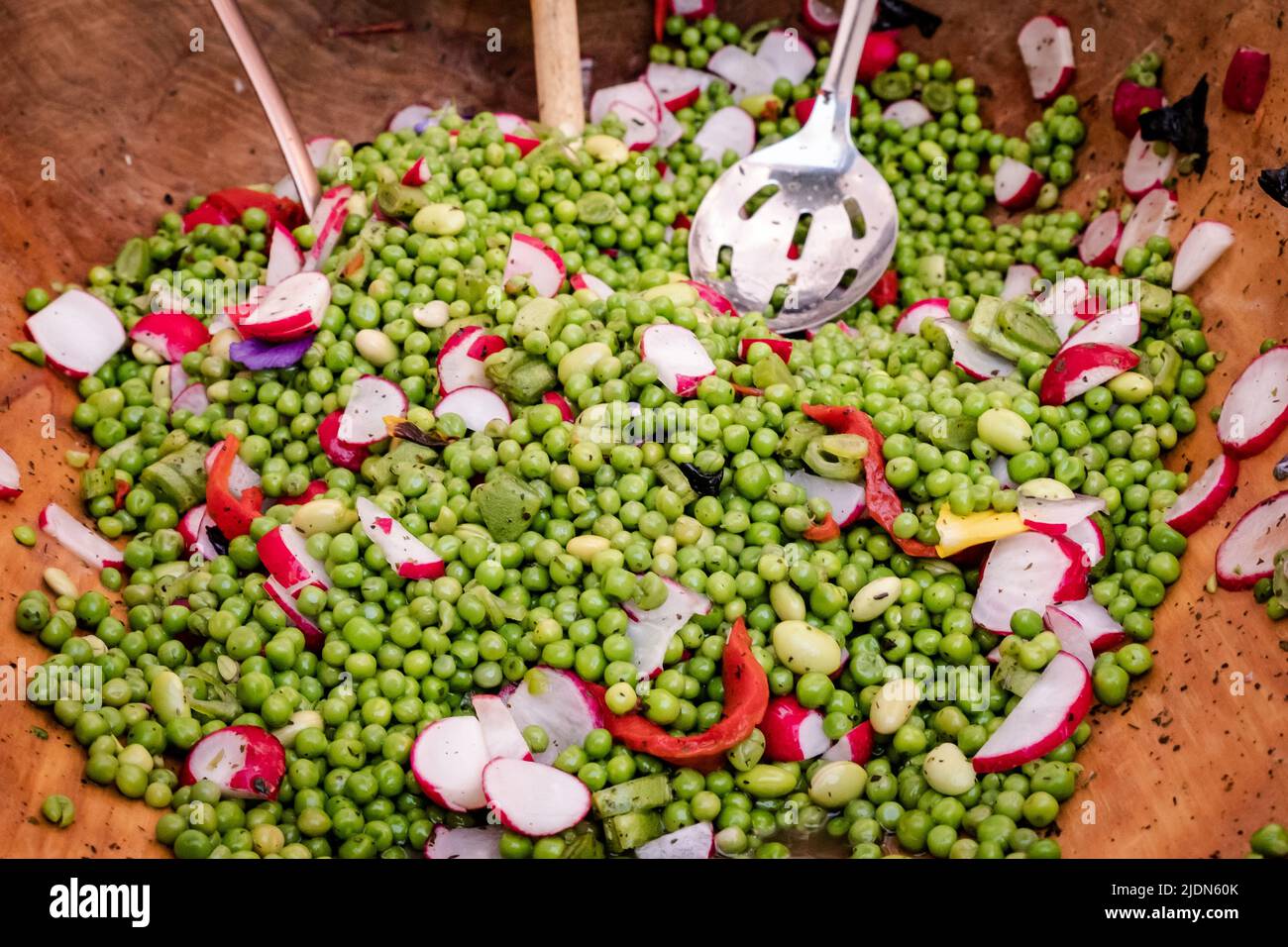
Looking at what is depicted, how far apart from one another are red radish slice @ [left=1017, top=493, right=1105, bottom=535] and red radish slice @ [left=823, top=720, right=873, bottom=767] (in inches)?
25.5

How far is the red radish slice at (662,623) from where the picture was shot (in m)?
2.79

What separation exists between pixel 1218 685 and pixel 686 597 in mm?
1225

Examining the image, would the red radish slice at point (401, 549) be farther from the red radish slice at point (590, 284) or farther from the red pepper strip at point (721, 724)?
the red radish slice at point (590, 284)

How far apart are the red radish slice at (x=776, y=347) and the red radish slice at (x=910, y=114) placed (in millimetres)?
1372

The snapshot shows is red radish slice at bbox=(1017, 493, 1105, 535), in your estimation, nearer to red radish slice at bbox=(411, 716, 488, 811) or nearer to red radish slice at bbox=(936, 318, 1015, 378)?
red radish slice at bbox=(936, 318, 1015, 378)

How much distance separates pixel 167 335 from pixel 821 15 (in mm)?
2651

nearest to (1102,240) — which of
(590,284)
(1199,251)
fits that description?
(1199,251)

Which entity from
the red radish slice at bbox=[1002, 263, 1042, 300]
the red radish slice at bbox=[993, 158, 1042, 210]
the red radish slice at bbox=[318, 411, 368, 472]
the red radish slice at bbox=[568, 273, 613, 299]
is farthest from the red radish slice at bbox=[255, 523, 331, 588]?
the red radish slice at bbox=[993, 158, 1042, 210]

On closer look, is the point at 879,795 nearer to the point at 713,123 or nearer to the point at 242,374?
the point at 242,374

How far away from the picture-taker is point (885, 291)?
155 inches

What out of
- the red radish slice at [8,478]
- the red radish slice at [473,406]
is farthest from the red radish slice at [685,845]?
the red radish slice at [8,478]

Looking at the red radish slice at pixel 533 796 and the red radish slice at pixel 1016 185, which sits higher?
the red radish slice at pixel 1016 185

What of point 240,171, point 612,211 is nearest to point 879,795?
point 612,211

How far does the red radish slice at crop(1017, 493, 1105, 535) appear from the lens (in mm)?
2809
